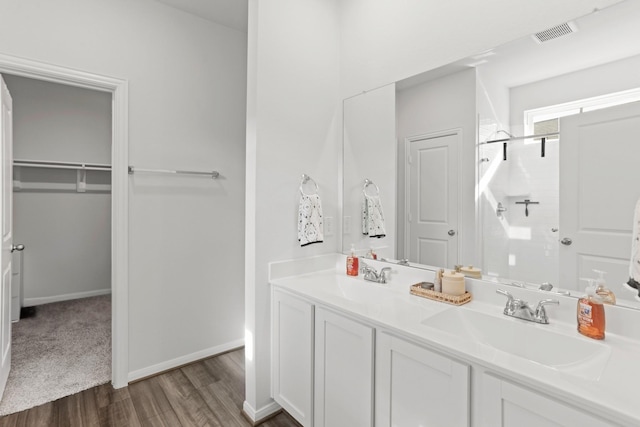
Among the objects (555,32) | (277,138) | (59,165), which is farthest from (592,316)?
(59,165)

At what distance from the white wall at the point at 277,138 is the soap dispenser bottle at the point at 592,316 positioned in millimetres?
1383

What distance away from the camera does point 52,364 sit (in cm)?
248

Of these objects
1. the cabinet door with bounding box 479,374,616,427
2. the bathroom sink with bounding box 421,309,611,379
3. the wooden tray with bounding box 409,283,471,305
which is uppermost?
the wooden tray with bounding box 409,283,471,305

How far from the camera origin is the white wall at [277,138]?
1877mm

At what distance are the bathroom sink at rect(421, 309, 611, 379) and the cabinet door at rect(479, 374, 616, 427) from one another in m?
0.16

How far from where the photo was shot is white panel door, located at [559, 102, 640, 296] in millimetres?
1125

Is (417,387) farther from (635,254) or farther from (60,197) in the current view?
(60,197)

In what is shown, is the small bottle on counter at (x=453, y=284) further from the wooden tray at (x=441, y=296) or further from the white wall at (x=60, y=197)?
the white wall at (x=60, y=197)

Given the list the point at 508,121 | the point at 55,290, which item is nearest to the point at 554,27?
the point at 508,121

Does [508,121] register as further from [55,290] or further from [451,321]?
[55,290]

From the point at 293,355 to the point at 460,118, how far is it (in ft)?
4.81

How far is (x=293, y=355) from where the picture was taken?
1.72m

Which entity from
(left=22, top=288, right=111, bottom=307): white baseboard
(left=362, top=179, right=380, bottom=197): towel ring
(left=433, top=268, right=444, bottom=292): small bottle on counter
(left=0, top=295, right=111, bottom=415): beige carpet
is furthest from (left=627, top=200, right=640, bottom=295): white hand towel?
(left=22, top=288, right=111, bottom=307): white baseboard

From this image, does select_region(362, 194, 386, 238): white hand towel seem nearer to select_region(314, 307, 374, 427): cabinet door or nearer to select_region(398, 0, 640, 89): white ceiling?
select_region(314, 307, 374, 427): cabinet door
